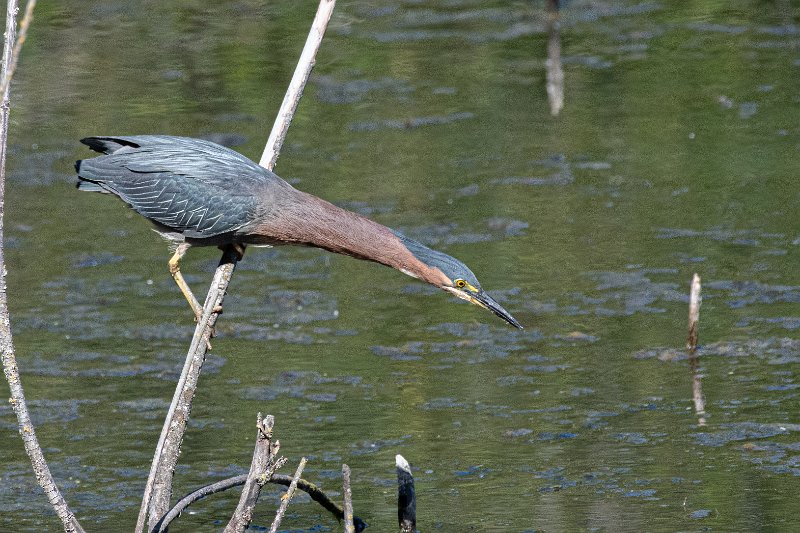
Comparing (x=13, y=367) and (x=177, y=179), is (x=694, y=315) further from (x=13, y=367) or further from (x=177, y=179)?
(x=13, y=367)

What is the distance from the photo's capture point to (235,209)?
5.04 m

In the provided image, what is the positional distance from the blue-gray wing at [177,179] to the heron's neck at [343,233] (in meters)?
0.13

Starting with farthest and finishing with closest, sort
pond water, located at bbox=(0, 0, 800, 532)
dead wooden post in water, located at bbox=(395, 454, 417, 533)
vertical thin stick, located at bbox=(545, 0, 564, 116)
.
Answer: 1. vertical thin stick, located at bbox=(545, 0, 564, 116)
2. pond water, located at bbox=(0, 0, 800, 532)
3. dead wooden post in water, located at bbox=(395, 454, 417, 533)

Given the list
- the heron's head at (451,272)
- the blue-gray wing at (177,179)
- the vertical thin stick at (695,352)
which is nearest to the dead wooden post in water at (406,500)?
the heron's head at (451,272)

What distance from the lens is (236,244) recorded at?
5285mm

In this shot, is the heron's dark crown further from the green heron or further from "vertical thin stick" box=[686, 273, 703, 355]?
"vertical thin stick" box=[686, 273, 703, 355]

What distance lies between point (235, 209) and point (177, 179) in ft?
1.09

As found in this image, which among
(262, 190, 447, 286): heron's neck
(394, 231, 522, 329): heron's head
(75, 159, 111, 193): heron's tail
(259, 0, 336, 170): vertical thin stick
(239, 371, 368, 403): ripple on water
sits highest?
(259, 0, 336, 170): vertical thin stick

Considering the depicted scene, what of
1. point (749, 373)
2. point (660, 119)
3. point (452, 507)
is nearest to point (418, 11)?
point (660, 119)

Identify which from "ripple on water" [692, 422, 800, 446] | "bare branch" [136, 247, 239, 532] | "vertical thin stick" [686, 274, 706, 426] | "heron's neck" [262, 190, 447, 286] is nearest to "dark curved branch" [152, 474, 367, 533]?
"bare branch" [136, 247, 239, 532]

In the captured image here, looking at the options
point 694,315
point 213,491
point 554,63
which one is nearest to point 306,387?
point 694,315

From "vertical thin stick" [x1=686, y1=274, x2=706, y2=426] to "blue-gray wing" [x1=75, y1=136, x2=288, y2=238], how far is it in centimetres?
248

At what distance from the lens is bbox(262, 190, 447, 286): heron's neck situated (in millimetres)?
5055

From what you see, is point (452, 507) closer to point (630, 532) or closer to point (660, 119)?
point (630, 532)
